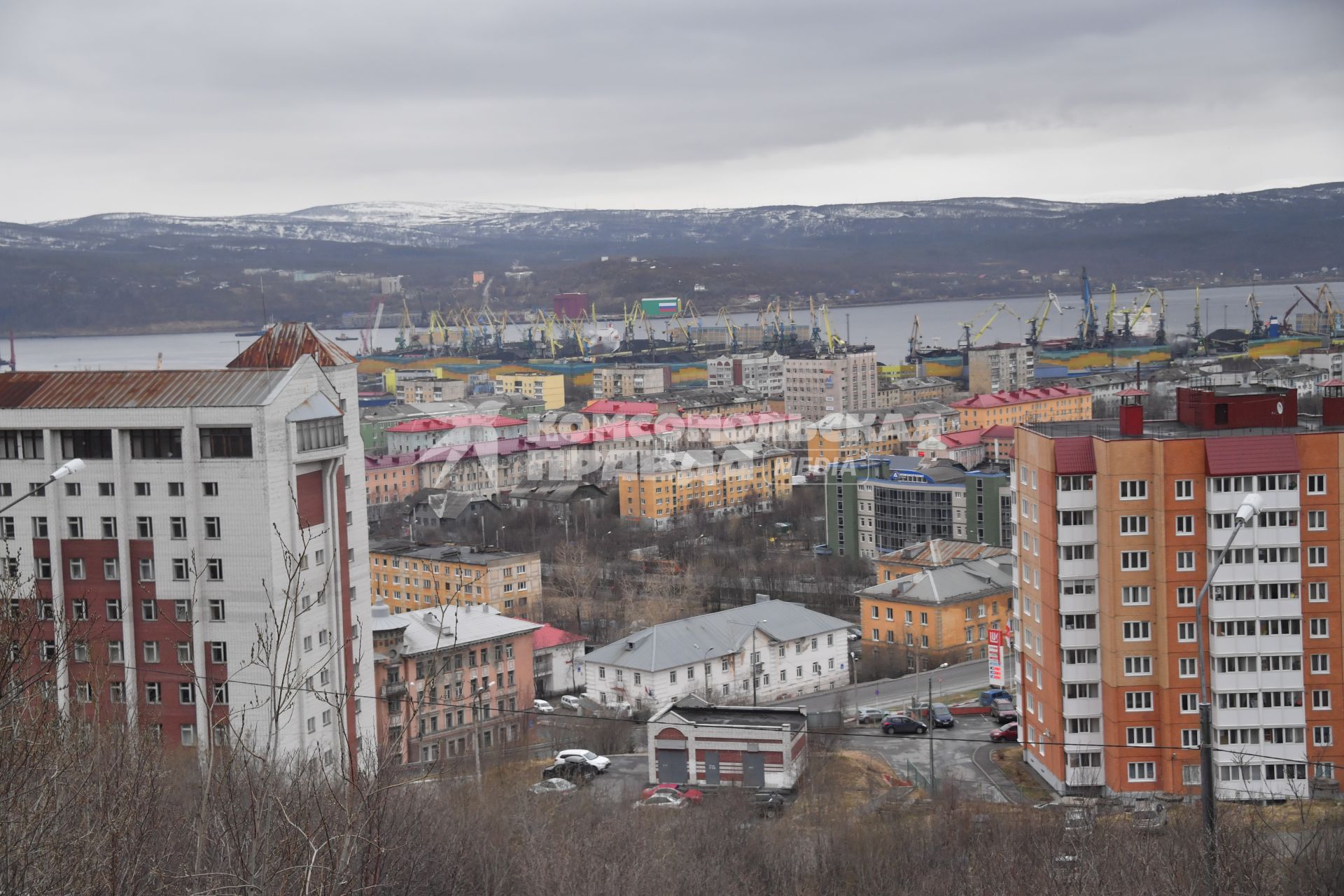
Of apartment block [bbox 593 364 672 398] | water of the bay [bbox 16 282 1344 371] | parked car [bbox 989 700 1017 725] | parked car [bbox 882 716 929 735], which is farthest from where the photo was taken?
water of the bay [bbox 16 282 1344 371]

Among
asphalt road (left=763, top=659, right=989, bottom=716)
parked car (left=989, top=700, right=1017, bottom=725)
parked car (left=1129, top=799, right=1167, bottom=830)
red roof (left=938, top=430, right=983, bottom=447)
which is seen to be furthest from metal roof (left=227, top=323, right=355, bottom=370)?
red roof (left=938, top=430, right=983, bottom=447)

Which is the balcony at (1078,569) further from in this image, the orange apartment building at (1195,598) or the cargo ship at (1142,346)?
the cargo ship at (1142,346)

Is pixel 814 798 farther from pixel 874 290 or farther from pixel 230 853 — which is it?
pixel 874 290

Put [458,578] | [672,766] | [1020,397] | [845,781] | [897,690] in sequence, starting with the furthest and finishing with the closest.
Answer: [1020,397], [458,578], [897,690], [672,766], [845,781]

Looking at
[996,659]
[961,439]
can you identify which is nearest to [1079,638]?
[996,659]

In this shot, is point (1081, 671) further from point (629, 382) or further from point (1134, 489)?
point (629, 382)

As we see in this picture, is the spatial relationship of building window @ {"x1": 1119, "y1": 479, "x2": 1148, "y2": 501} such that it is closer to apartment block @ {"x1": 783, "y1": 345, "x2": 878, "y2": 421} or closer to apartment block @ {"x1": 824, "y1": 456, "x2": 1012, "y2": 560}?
apartment block @ {"x1": 824, "y1": 456, "x2": 1012, "y2": 560}
